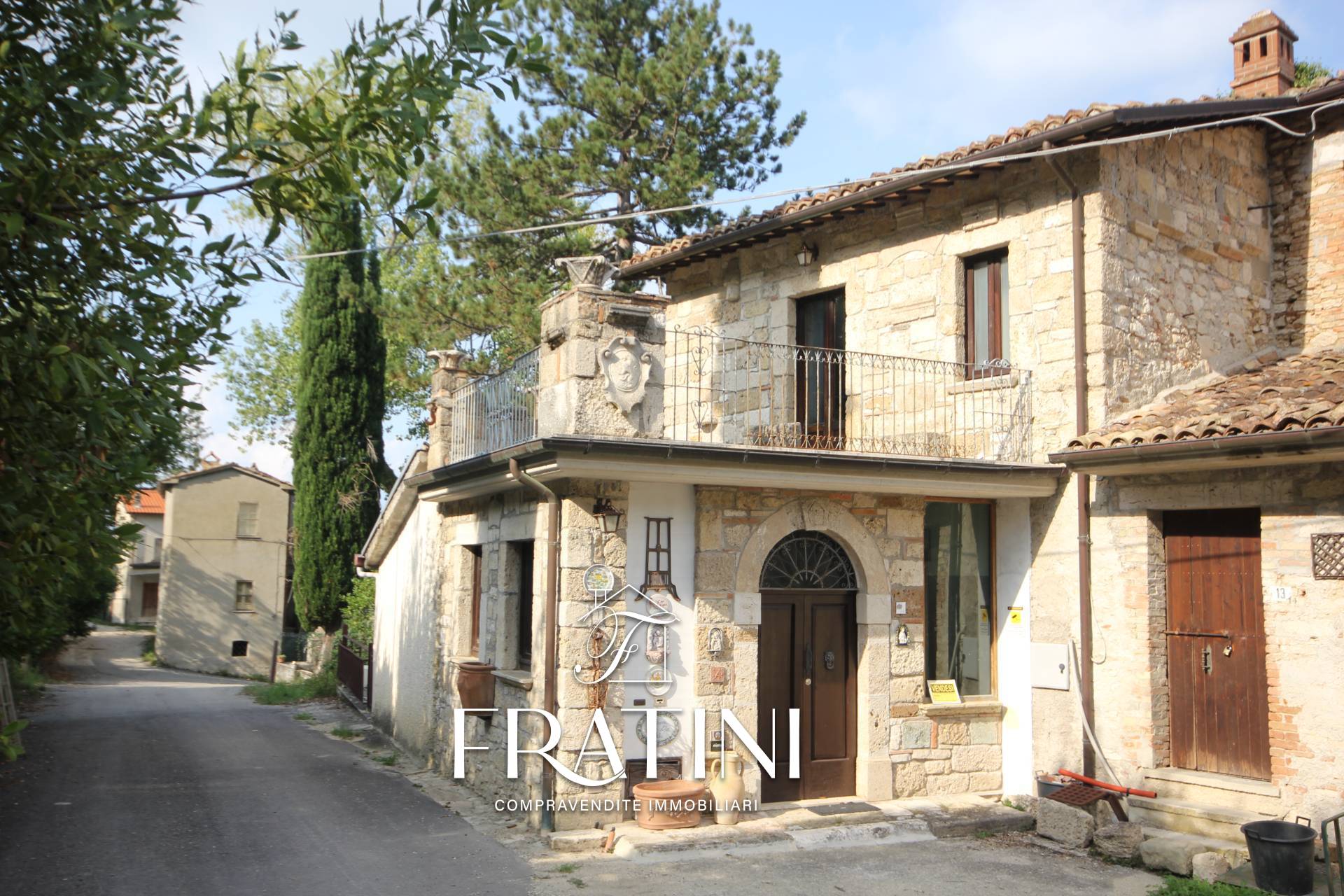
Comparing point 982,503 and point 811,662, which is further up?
point 982,503

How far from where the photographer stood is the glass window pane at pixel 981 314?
1041 centimetres

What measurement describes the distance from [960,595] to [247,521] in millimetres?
25773

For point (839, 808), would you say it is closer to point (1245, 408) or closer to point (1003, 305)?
point (1245, 408)

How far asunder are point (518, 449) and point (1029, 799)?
18.2ft

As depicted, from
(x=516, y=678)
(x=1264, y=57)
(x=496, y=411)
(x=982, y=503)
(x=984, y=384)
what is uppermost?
(x=1264, y=57)

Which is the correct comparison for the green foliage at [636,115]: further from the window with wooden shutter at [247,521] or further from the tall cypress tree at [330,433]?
the window with wooden shutter at [247,521]

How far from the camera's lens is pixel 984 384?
995cm

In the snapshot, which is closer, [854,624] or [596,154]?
[854,624]

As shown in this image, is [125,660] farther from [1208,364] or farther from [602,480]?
[1208,364]

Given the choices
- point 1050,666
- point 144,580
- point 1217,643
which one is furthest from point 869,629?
point 144,580

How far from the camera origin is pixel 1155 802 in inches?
332

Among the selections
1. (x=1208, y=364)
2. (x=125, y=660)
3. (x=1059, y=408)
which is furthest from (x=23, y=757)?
(x=125, y=660)

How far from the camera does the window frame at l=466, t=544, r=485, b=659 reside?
10.7m

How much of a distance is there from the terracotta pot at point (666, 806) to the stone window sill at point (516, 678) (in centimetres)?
130
